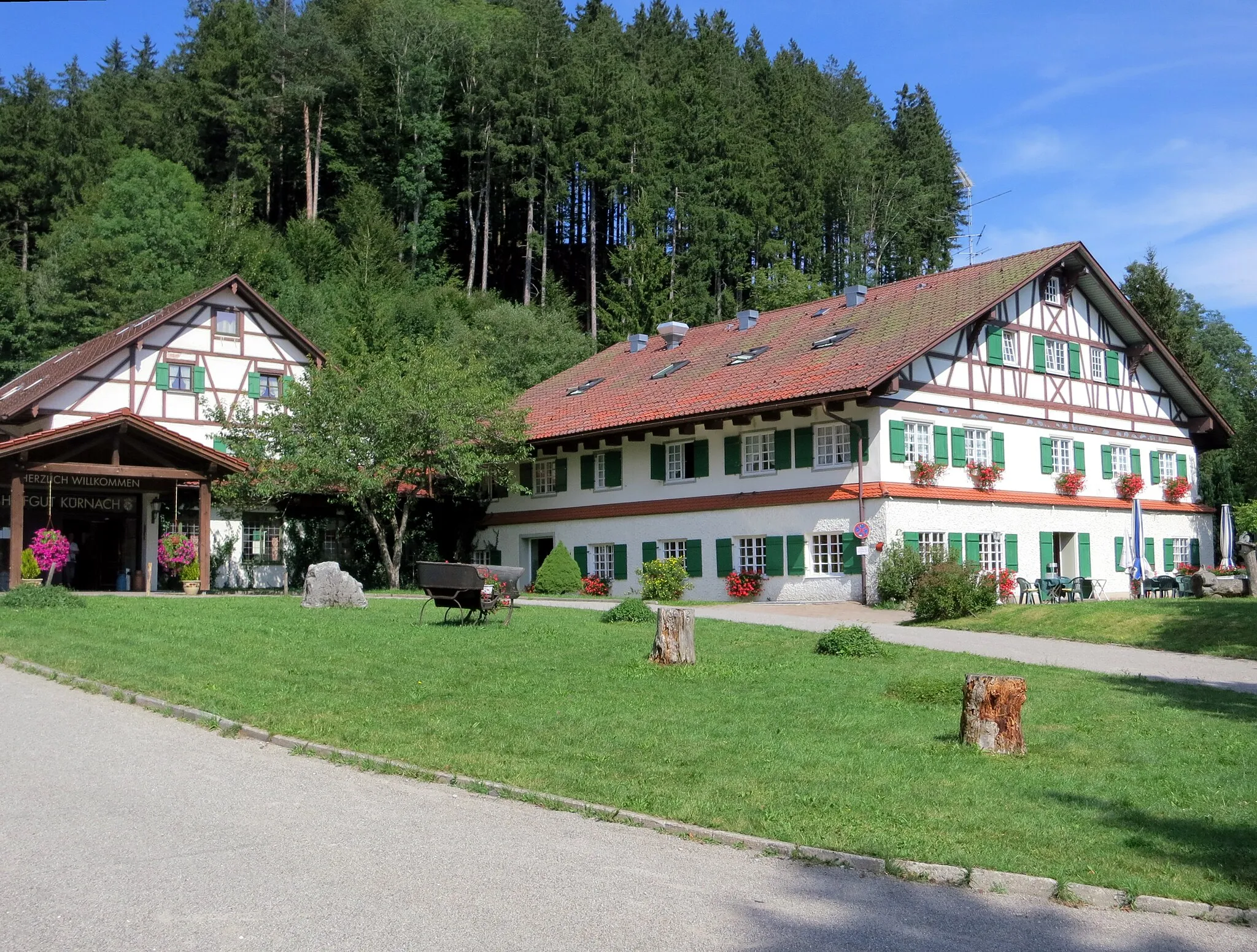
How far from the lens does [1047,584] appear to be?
97.0 feet

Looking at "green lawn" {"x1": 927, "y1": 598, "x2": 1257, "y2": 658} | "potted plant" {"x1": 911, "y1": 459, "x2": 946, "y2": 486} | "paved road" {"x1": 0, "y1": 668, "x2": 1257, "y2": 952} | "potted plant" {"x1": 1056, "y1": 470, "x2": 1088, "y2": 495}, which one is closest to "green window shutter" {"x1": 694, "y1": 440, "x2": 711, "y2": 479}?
"potted plant" {"x1": 911, "y1": 459, "x2": 946, "y2": 486}

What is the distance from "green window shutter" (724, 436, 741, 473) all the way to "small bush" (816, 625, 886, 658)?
1434 cm

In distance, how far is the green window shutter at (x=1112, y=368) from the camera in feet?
115

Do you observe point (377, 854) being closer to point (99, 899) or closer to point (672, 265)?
point (99, 899)

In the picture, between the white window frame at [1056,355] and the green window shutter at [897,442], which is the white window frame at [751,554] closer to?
the green window shutter at [897,442]

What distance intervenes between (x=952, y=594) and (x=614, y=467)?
520 inches

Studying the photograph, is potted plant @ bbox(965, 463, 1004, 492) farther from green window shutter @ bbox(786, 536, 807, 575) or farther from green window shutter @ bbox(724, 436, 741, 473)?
green window shutter @ bbox(724, 436, 741, 473)

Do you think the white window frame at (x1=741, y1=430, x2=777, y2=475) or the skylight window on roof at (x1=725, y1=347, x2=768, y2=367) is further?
the skylight window on roof at (x1=725, y1=347, x2=768, y2=367)

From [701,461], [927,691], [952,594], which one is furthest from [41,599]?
[701,461]

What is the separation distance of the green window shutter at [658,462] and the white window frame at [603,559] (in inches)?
94.7

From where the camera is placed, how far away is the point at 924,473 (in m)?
28.2

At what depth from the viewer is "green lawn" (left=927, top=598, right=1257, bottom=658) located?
18.5 metres

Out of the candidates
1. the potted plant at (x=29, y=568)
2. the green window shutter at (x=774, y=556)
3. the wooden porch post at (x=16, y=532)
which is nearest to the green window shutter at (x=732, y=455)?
the green window shutter at (x=774, y=556)

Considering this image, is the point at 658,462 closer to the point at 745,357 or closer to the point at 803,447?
the point at 745,357
